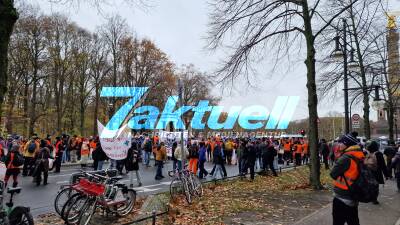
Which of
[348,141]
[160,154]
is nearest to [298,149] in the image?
[160,154]

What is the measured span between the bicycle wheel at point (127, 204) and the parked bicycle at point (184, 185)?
157cm

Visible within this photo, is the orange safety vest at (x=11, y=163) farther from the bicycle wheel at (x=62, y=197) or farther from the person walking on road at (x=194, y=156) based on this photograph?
the person walking on road at (x=194, y=156)

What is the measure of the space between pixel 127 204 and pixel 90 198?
1408 millimetres

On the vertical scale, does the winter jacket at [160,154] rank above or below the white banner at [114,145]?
below

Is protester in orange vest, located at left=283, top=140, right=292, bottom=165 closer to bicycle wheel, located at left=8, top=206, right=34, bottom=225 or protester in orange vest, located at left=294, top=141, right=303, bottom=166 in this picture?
protester in orange vest, located at left=294, top=141, right=303, bottom=166

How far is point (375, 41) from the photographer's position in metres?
22.9

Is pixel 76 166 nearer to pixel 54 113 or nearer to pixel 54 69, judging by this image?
pixel 54 69

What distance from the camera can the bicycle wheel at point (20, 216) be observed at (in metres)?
6.05

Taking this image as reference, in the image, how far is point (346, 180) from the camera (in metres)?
5.78

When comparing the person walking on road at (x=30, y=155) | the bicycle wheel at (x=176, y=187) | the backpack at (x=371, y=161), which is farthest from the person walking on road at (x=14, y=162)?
the backpack at (x=371, y=161)

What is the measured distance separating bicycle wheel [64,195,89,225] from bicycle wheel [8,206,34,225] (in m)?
1.91

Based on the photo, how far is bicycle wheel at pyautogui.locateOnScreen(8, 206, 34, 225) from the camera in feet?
19.9

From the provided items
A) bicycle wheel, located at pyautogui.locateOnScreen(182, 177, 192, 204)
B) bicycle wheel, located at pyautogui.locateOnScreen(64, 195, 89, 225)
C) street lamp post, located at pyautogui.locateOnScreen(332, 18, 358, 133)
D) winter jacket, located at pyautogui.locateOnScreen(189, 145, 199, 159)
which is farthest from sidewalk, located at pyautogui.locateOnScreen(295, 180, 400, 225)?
street lamp post, located at pyautogui.locateOnScreen(332, 18, 358, 133)

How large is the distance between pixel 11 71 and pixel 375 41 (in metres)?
30.8
